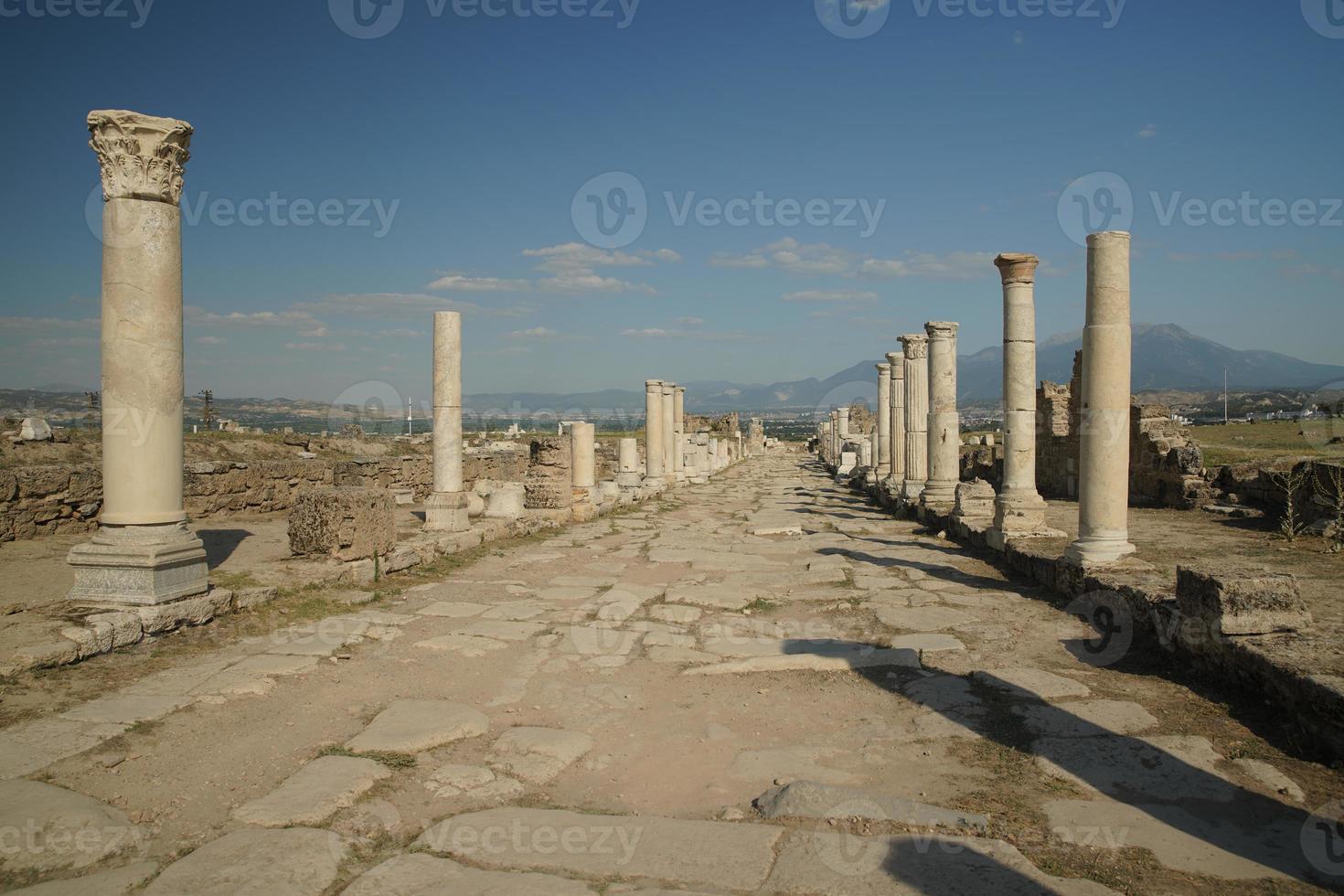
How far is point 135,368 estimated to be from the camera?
6.56 meters

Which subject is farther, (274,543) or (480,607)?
(274,543)

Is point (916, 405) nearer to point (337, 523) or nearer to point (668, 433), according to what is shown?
point (668, 433)

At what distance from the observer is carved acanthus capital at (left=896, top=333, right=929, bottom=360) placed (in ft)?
56.3

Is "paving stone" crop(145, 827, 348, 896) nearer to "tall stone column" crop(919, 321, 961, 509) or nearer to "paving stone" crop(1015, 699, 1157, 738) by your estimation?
"paving stone" crop(1015, 699, 1157, 738)

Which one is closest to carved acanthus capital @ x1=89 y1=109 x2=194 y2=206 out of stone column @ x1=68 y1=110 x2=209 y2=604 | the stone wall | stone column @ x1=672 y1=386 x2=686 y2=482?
stone column @ x1=68 y1=110 x2=209 y2=604

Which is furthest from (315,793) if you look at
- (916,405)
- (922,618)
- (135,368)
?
(916,405)

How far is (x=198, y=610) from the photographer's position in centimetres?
658

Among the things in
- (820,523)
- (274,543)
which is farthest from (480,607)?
(820,523)

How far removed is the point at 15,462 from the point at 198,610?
11.8 metres

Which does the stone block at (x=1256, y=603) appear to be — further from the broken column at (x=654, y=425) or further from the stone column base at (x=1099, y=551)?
the broken column at (x=654, y=425)

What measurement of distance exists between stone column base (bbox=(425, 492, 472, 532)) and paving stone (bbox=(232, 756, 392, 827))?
777 cm

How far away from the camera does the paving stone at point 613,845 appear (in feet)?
10.4

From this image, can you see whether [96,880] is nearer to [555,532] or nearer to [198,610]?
[198,610]

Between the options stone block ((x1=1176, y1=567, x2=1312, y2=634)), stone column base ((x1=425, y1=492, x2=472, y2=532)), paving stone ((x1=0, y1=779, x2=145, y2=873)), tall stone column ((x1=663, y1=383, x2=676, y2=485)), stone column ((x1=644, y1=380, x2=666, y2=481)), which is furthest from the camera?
tall stone column ((x1=663, y1=383, x2=676, y2=485))
